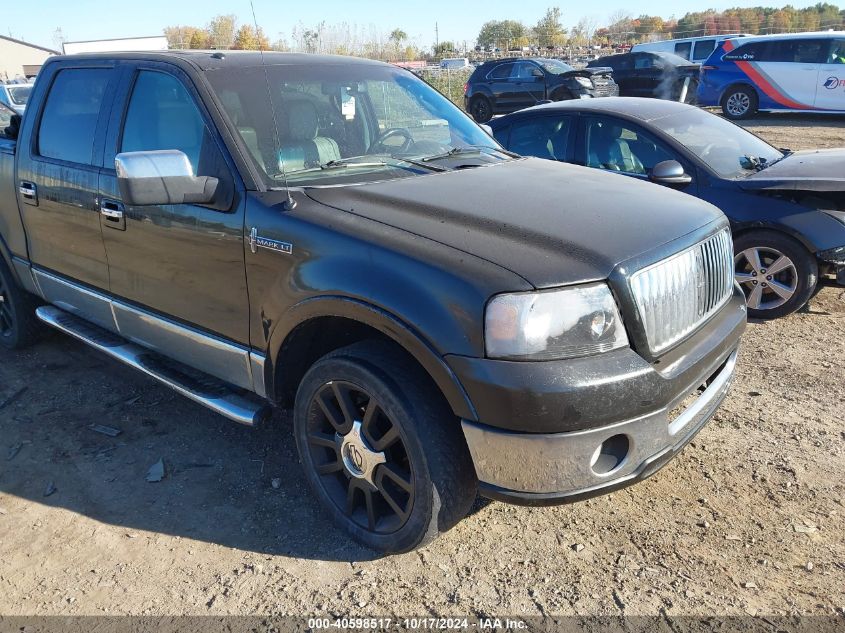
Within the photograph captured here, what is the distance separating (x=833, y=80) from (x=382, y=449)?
1661 centimetres

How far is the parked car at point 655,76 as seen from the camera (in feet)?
63.2

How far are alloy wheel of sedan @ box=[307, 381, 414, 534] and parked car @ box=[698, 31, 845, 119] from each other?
16402 millimetres

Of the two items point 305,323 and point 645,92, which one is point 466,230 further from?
point 645,92

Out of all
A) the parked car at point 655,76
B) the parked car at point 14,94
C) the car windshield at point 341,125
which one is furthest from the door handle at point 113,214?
→ the parked car at point 14,94

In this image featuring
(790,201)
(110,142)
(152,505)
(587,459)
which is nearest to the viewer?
(587,459)

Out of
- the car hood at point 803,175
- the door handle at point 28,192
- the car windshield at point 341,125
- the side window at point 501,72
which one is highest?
the car windshield at point 341,125

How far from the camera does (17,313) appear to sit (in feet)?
16.2

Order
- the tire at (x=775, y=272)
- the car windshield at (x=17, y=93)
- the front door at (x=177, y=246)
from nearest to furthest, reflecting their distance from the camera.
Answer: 1. the front door at (x=177, y=246)
2. the tire at (x=775, y=272)
3. the car windshield at (x=17, y=93)

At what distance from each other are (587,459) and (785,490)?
139cm

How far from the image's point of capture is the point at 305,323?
112 inches

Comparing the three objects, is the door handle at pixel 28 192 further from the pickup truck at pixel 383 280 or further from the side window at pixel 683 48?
the side window at pixel 683 48

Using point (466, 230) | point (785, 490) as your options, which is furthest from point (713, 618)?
point (466, 230)

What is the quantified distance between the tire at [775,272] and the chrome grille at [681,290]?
227cm

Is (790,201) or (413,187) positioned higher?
(413,187)
